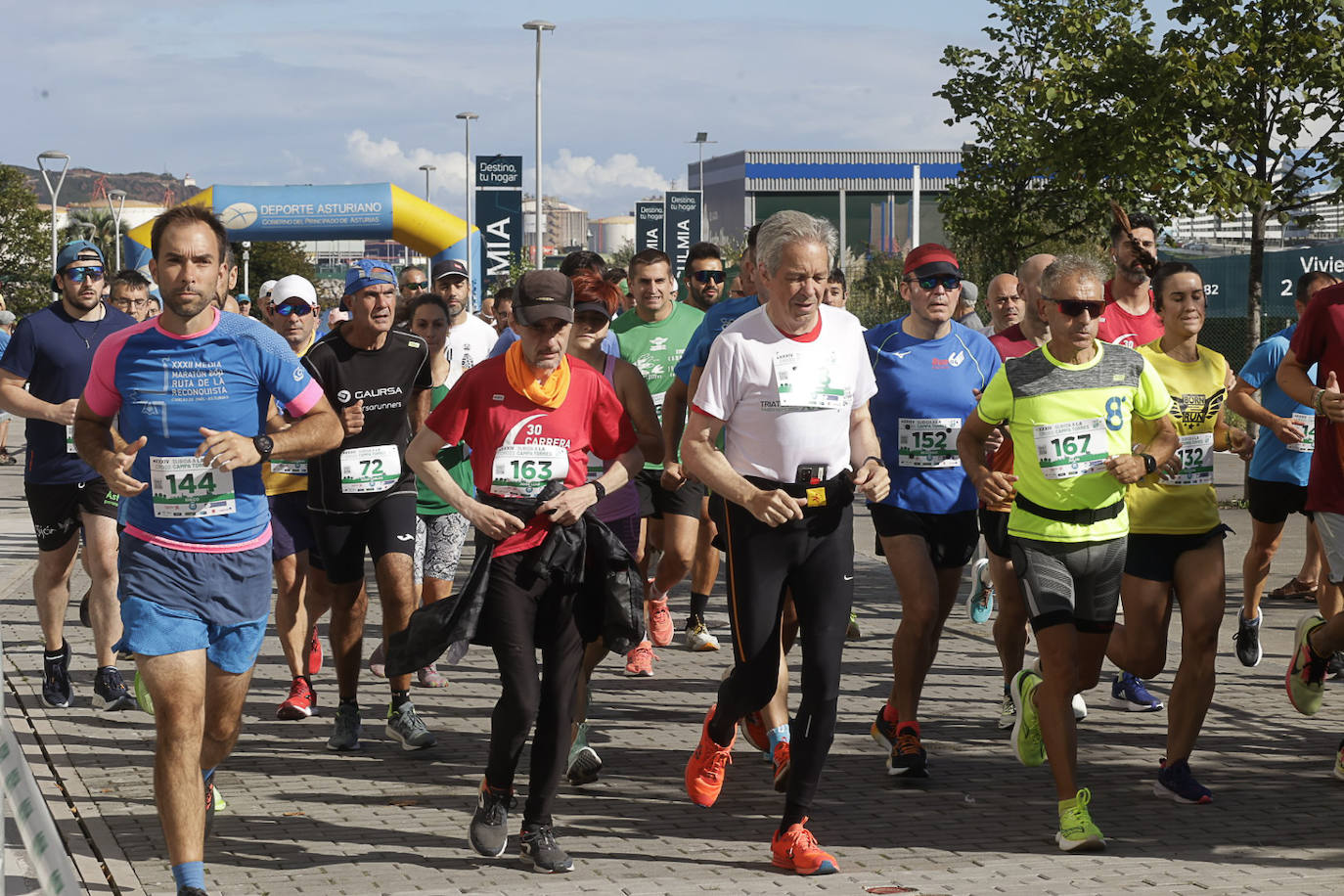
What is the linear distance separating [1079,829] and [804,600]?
3.77 ft

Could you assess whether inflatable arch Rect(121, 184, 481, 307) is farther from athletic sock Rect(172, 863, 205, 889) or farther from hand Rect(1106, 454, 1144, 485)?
athletic sock Rect(172, 863, 205, 889)

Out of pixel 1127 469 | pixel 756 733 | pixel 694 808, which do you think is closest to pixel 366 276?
pixel 756 733

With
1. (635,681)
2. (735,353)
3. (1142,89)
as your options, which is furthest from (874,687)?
(1142,89)

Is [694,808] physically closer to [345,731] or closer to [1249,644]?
[345,731]

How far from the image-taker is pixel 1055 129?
17438 mm

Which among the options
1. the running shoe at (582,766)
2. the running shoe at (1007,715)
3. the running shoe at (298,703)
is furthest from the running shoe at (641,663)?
the running shoe at (582,766)

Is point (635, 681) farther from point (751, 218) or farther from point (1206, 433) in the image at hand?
point (751, 218)

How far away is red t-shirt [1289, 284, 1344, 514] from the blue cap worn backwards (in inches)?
149

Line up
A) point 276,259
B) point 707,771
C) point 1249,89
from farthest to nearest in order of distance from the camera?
point 276,259, point 1249,89, point 707,771

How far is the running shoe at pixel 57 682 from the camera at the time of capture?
8359 mm

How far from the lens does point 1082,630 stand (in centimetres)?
614

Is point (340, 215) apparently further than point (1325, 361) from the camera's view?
Yes

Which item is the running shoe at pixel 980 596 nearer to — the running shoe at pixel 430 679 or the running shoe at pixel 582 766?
the running shoe at pixel 430 679

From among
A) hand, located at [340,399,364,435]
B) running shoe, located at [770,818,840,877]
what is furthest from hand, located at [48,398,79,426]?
running shoe, located at [770,818,840,877]
